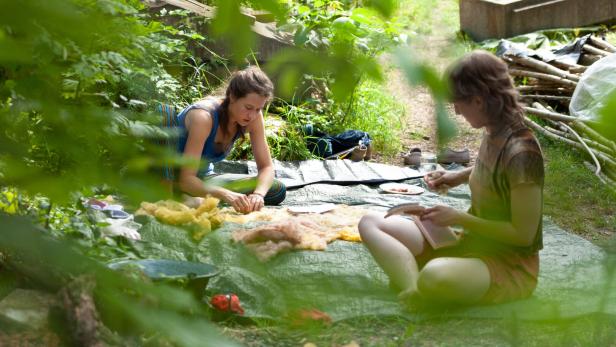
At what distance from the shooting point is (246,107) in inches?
179

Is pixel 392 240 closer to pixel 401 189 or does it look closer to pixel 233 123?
pixel 233 123

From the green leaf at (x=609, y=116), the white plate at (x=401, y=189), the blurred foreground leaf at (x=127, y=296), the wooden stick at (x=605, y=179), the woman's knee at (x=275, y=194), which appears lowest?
the wooden stick at (x=605, y=179)

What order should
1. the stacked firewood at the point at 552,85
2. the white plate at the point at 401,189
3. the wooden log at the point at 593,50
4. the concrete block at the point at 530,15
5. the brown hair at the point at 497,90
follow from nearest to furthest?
the brown hair at the point at 497,90 < the white plate at the point at 401,189 < the stacked firewood at the point at 552,85 < the wooden log at the point at 593,50 < the concrete block at the point at 530,15

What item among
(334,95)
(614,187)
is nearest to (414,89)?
(334,95)

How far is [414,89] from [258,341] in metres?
2.52

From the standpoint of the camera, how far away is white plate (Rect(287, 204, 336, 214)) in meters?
4.79

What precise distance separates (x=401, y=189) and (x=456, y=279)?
2.46m

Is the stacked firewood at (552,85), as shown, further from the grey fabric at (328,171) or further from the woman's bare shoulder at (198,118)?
the woman's bare shoulder at (198,118)

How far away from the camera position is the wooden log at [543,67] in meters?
7.13

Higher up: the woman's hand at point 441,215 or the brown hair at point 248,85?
the brown hair at point 248,85

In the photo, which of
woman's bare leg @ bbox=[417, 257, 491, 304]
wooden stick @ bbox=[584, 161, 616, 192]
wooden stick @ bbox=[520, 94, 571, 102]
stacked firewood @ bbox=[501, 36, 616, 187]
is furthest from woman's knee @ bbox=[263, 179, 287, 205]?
wooden stick @ bbox=[520, 94, 571, 102]

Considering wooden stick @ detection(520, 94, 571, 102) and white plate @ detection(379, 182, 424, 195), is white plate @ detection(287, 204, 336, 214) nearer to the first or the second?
white plate @ detection(379, 182, 424, 195)

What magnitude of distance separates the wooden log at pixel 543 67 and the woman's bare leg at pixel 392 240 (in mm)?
3962

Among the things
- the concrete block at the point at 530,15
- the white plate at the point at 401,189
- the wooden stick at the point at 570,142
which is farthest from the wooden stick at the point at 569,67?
the white plate at the point at 401,189
